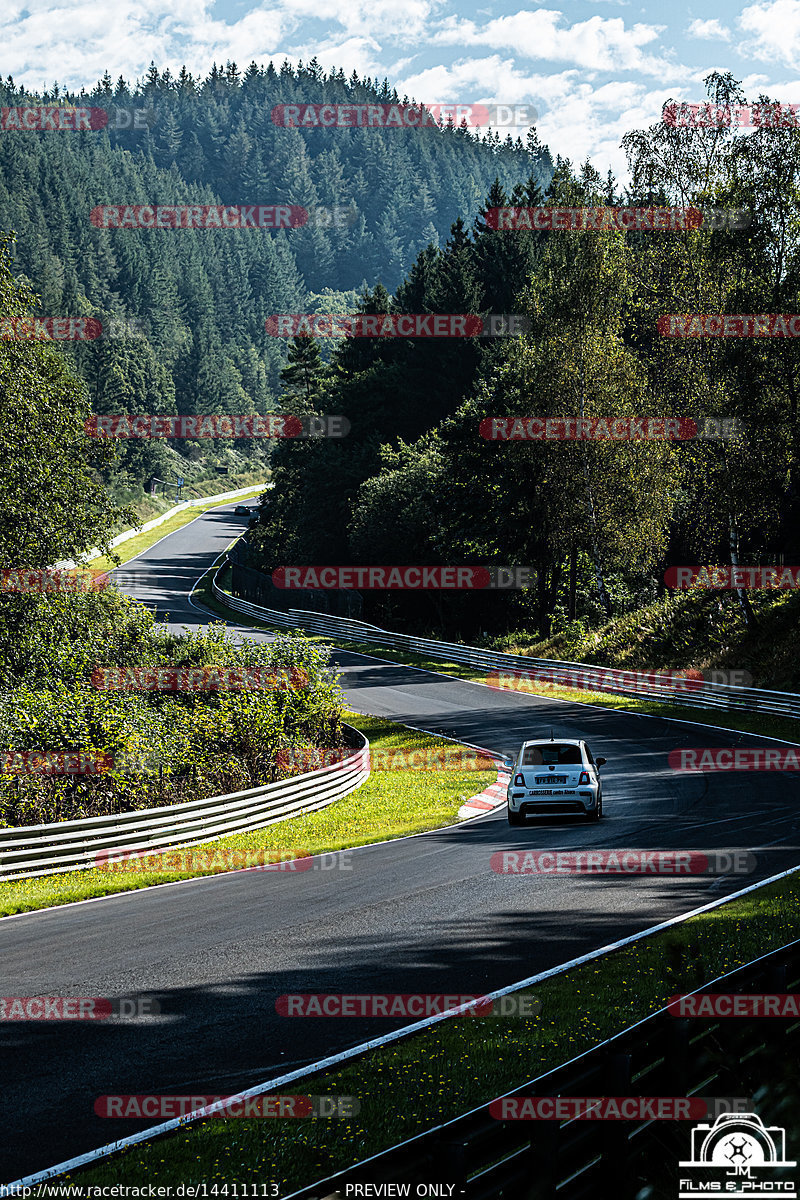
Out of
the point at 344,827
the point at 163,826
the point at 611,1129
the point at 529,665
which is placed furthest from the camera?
the point at 529,665

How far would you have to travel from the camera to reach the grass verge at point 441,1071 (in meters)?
5.48

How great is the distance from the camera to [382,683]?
40.2 metres

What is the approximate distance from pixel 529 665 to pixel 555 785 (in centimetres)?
2238

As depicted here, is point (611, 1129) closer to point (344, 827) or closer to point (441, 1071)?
point (441, 1071)

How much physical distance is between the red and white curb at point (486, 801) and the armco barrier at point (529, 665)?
1012 cm

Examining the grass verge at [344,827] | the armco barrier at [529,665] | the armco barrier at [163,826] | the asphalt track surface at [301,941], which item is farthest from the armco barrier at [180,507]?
the asphalt track surface at [301,941]

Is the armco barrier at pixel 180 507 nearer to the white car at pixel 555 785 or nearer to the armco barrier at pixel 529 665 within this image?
the armco barrier at pixel 529 665

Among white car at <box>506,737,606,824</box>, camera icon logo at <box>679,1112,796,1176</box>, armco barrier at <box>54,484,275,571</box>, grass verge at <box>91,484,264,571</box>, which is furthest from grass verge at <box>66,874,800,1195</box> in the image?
armco barrier at <box>54,484,275,571</box>

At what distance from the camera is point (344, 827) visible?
19.3m

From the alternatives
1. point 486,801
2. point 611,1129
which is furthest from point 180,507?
point 611,1129

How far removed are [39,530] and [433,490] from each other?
26.8m

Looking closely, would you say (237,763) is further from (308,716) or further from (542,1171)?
(542,1171)

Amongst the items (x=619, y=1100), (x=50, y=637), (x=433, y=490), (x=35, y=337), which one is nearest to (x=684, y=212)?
(x=433, y=490)

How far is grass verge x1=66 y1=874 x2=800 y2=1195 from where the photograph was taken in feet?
18.0
